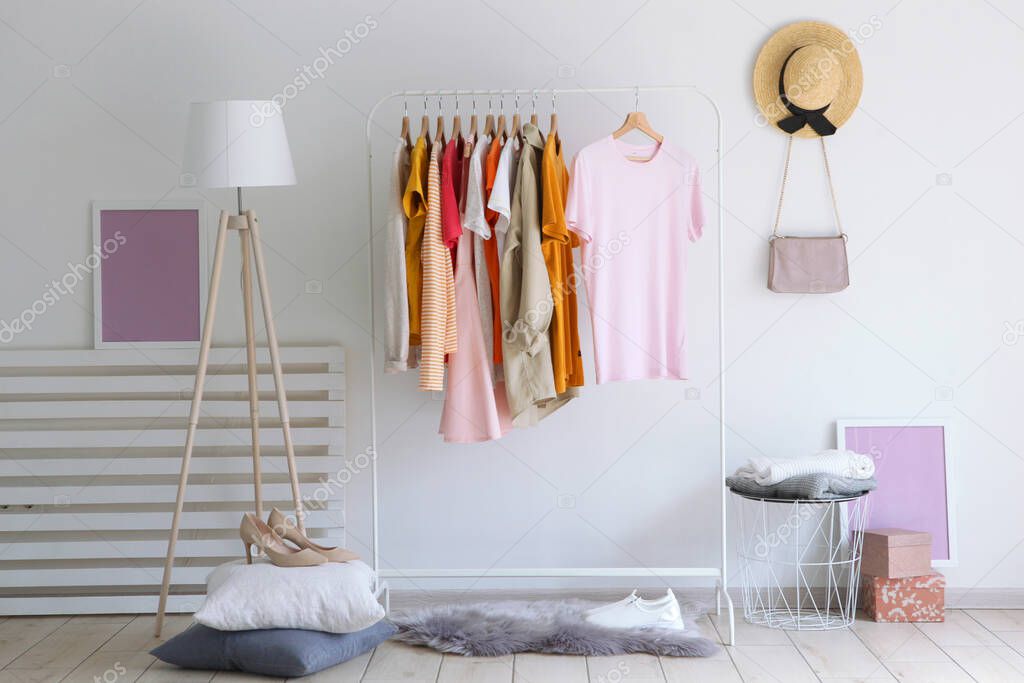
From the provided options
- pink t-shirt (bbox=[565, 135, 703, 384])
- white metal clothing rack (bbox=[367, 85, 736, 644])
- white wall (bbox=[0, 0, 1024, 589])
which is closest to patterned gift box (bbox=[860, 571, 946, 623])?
white wall (bbox=[0, 0, 1024, 589])

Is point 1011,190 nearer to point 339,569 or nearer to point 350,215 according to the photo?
point 350,215

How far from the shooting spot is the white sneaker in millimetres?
3291

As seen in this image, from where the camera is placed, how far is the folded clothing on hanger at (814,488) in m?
3.28

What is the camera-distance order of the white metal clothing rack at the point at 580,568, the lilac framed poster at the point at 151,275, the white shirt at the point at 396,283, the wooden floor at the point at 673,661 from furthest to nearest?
the lilac framed poster at the point at 151,275, the white metal clothing rack at the point at 580,568, the white shirt at the point at 396,283, the wooden floor at the point at 673,661

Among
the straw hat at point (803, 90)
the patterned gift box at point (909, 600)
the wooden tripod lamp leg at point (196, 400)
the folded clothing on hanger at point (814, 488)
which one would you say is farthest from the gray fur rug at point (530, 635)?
the straw hat at point (803, 90)

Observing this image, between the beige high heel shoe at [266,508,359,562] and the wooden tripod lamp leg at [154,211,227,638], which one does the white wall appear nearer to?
the wooden tripod lamp leg at [154,211,227,638]

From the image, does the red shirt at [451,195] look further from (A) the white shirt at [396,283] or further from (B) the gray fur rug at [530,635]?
(B) the gray fur rug at [530,635]

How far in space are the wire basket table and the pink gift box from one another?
0.39ft

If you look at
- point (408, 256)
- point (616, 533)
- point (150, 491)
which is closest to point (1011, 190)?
point (616, 533)

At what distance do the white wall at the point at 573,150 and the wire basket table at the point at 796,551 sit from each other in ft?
0.48

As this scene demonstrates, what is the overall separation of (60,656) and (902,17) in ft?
11.4

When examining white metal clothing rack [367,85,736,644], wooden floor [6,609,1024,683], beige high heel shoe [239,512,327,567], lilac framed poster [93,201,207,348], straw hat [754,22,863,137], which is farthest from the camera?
lilac framed poster [93,201,207,348]
